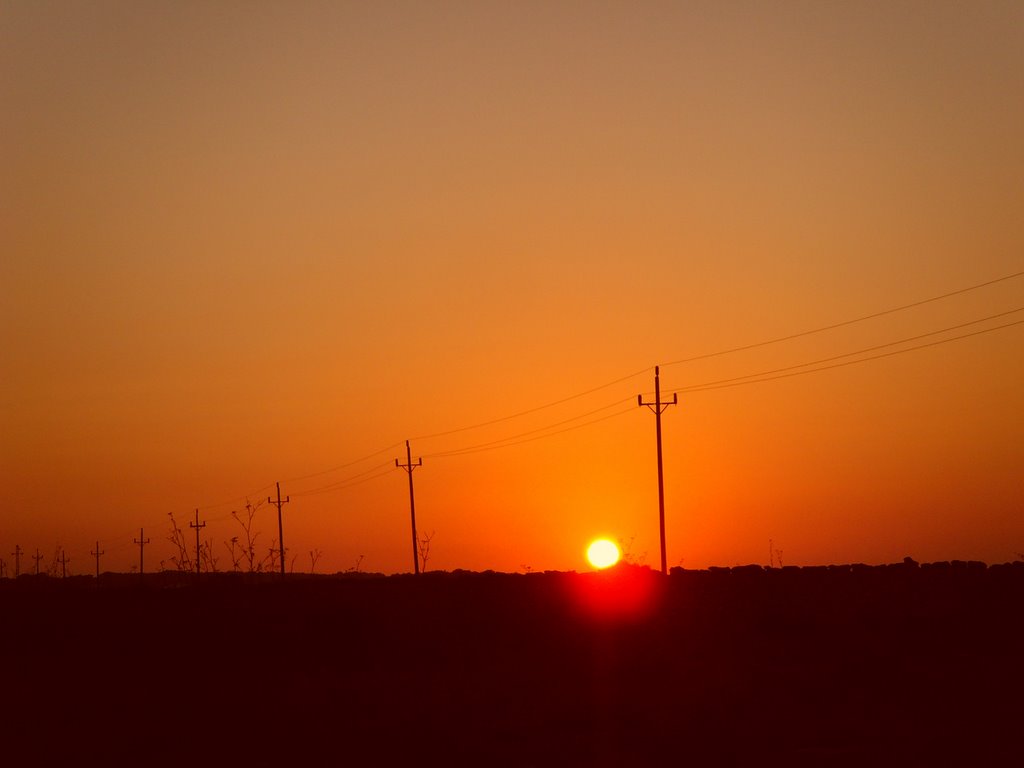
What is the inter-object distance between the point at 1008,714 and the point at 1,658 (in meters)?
29.3

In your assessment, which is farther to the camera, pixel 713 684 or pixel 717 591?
pixel 717 591

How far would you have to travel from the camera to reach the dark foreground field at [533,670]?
25.9 m

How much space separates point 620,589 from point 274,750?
66.5 ft

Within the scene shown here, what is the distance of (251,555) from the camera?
104 metres

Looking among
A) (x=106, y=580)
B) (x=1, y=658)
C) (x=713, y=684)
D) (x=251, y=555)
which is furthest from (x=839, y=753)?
(x=106, y=580)

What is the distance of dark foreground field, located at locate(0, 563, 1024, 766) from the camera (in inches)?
1019

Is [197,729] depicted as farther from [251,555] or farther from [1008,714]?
[251,555]

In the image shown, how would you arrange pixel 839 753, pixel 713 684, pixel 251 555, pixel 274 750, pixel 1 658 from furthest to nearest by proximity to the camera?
pixel 251 555
pixel 1 658
pixel 713 684
pixel 274 750
pixel 839 753

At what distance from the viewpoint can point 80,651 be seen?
39.3m

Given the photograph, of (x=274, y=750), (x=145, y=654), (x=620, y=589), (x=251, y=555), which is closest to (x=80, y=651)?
(x=145, y=654)

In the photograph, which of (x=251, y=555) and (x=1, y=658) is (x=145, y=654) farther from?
(x=251, y=555)

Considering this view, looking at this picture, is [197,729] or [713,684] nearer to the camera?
[197,729]

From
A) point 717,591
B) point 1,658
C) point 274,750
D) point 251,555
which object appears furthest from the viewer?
point 251,555

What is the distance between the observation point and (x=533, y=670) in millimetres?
35656
